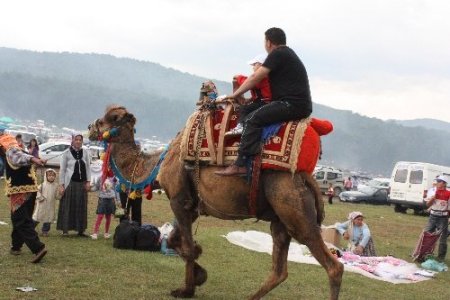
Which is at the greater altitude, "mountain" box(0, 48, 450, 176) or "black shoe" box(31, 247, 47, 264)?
"mountain" box(0, 48, 450, 176)

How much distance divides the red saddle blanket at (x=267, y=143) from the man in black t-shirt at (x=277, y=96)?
14 cm

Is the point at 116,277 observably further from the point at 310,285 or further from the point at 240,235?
the point at 240,235

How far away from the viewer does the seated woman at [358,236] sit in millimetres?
12495

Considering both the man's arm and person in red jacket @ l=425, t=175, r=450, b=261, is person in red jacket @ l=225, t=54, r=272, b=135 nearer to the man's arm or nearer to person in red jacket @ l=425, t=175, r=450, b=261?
the man's arm

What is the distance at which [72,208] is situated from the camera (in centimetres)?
1245

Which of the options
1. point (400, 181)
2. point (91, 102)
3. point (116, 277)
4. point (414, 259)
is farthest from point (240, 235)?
point (91, 102)

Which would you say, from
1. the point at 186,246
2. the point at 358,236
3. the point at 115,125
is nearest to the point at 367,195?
the point at 358,236

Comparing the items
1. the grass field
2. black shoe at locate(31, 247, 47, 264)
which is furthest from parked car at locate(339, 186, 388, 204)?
black shoe at locate(31, 247, 47, 264)

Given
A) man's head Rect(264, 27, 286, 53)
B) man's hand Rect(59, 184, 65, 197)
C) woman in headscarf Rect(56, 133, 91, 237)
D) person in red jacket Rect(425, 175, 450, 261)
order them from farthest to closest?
person in red jacket Rect(425, 175, 450, 261)
woman in headscarf Rect(56, 133, 91, 237)
man's hand Rect(59, 184, 65, 197)
man's head Rect(264, 27, 286, 53)

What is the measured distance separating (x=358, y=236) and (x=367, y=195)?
2390cm

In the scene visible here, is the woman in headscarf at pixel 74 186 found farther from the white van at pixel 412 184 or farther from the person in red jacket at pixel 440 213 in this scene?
the white van at pixel 412 184

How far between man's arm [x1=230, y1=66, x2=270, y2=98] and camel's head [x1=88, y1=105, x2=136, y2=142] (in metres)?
2.45

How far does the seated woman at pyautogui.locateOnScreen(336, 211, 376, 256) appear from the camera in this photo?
41.0 ft

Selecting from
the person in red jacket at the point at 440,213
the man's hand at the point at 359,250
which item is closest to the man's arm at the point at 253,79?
the man's hand at the point at 359,250
